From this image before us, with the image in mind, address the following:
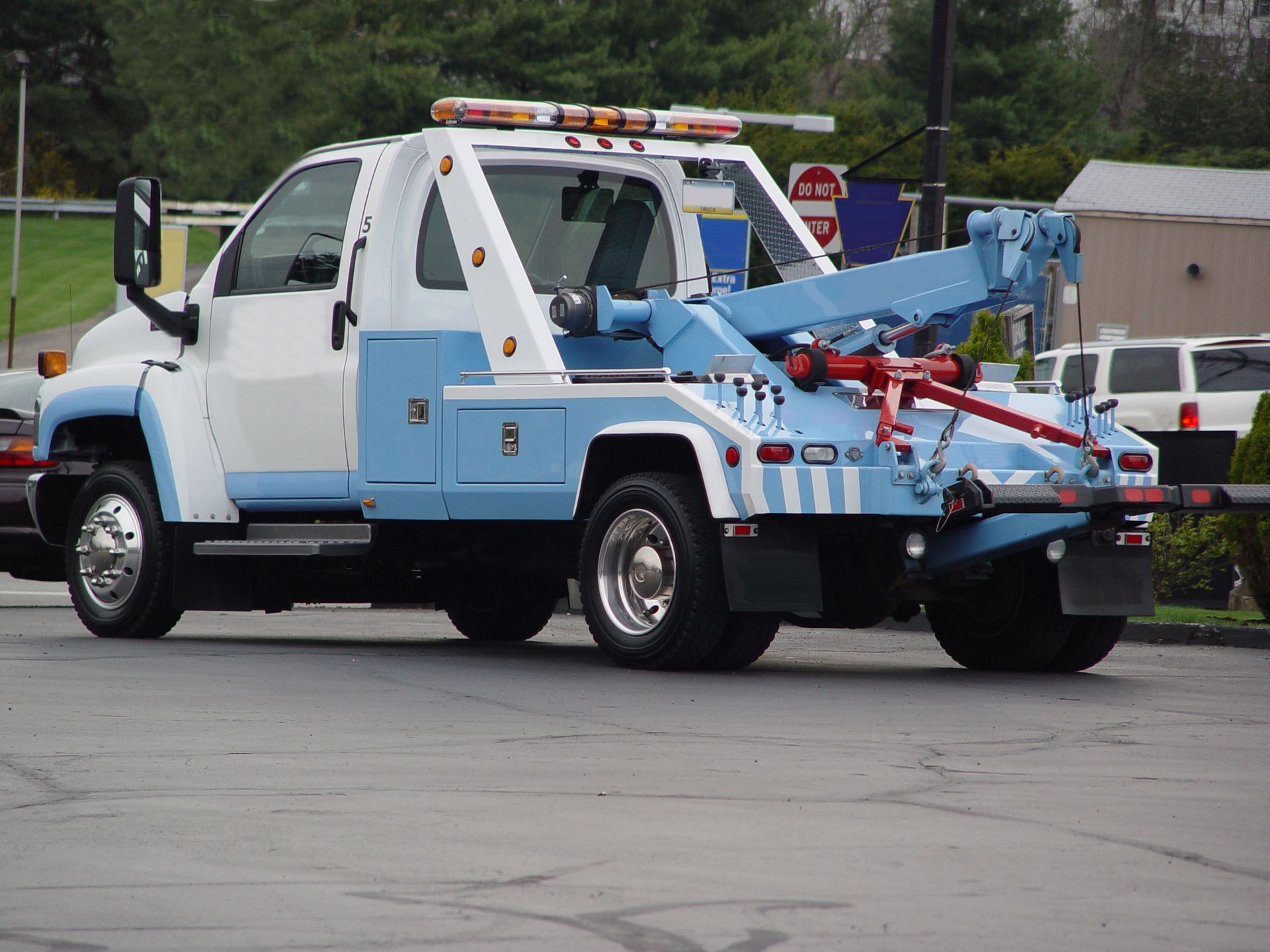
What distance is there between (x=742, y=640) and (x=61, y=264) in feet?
188

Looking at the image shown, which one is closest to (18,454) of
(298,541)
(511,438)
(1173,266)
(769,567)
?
(298,541)

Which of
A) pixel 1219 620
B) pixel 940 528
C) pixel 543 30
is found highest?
pixel 543 30

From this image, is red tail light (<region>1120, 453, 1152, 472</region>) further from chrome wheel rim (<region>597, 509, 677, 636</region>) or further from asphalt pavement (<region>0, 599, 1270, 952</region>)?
chrome wheel rim (<region>597, 509, 677, 636</region>)

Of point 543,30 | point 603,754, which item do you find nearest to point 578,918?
point 603,754

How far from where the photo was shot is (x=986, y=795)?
19.4 ft

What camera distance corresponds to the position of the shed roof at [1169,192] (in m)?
40.0

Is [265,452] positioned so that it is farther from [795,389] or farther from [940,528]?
[940,528]

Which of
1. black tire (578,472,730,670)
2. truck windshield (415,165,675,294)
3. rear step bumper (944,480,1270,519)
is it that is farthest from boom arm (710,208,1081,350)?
truck windshield (415,165,675,294)

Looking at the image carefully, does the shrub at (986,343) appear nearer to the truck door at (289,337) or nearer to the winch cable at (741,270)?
the winch cable at (741,270)

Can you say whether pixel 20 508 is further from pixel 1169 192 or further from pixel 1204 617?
pixel 1169 192

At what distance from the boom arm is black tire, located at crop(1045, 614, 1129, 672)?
64.9 inches

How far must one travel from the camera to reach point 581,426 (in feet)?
30.9

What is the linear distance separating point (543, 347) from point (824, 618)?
6.07ft

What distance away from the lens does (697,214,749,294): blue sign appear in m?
11.5
